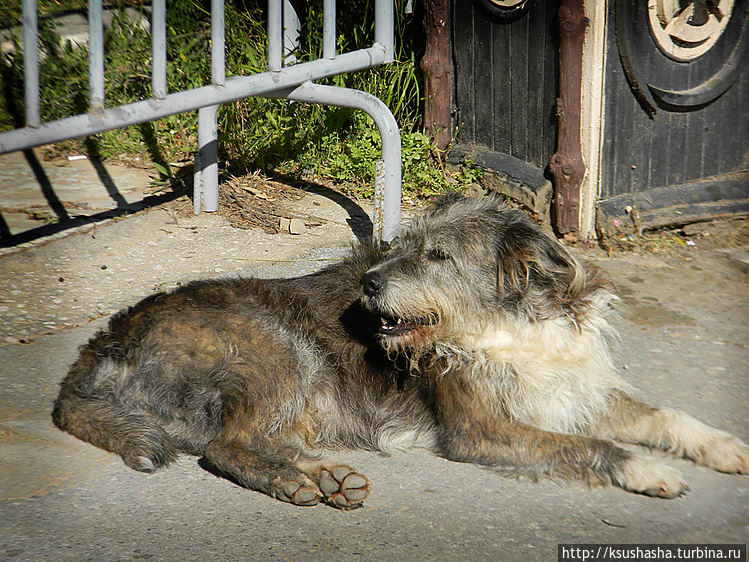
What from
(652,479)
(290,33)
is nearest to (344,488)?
(652,479)

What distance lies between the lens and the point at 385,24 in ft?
18.2

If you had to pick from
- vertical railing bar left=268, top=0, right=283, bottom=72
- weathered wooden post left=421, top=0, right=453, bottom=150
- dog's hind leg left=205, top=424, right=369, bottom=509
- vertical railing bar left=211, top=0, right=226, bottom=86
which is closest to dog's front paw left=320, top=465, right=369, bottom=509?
dog's hind leg left=205, top=424, right=369, bottom=509

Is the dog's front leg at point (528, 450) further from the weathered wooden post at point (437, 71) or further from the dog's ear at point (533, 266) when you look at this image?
the weathered wooden post at point (437, 71)

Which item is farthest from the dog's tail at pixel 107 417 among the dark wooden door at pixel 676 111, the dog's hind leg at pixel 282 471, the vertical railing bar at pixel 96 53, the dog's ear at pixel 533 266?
the dark wooden door at pixel 676 111

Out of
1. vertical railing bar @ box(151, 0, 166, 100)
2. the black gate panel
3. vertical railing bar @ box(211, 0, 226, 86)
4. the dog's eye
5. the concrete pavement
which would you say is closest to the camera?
the concrete pavement

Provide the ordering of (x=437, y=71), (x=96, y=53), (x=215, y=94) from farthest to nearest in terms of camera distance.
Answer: (x=437, y=71) < (x=215, y=94) < (x=96, y=53)

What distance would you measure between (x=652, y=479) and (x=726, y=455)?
451mm

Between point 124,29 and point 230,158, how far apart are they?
2264 mm

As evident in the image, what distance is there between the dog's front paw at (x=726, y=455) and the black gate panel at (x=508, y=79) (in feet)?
10.6

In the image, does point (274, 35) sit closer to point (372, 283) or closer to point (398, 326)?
point (372, 283)

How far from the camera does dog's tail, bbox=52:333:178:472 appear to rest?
3.30m

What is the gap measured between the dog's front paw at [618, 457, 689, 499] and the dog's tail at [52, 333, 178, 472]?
2030 mm

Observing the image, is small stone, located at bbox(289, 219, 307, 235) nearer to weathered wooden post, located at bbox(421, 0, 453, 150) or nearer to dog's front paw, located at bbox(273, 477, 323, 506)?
weathered wooden post, located at bbox(421, 0, 453, 150)

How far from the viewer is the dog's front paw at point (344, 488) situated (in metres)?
3.10
